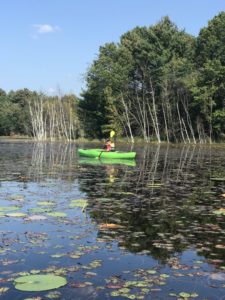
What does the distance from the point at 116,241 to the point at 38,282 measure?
2.24 meters

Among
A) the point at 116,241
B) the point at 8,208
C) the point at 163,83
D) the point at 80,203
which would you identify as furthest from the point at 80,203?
the point at 163,83

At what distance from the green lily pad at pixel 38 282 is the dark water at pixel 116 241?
6 centimetres

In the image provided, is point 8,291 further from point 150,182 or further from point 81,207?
point 150,182

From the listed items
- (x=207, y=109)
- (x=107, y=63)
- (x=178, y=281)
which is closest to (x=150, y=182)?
(x=178, y=281)

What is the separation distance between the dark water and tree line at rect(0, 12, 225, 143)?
134 feet

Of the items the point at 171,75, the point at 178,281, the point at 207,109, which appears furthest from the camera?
the point at 171,75

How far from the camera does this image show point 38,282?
5.17m

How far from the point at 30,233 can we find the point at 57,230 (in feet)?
1.61

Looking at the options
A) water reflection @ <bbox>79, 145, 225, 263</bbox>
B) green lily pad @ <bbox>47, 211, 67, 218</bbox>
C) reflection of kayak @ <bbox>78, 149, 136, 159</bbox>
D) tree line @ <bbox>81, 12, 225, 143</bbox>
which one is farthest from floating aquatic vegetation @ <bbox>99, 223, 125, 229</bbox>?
tree line @ <bbox>81, 12, 225, 143</bbox>

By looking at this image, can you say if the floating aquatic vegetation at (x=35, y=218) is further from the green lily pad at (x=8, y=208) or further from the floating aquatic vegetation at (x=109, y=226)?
the floating aquatic vegetation at (x=109, y=226)

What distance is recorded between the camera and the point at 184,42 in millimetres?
58781

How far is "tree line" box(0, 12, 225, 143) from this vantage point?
5273 cm

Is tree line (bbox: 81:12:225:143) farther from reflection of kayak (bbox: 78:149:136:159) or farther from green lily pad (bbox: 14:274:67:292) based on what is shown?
green lily pad (bbox: 14:274:67:292)

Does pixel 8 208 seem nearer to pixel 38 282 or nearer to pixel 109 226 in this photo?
pixel 109 226
